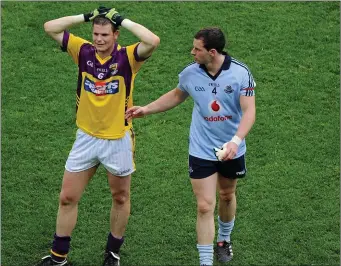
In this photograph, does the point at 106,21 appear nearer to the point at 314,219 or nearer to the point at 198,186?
the point at 198,186

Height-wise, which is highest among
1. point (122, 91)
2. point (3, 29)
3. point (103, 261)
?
point (122, 91)

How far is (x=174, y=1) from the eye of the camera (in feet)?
42.4

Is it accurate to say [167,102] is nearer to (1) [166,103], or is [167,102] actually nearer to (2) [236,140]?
(1) [166,103]

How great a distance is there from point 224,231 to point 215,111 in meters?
1.37

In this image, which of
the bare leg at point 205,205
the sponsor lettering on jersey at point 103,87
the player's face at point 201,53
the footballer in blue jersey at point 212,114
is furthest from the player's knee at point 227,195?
the sponsor lettering on jersey at point 103,87

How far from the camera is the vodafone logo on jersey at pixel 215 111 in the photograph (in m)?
7.98

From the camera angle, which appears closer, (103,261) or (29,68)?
(103,261)

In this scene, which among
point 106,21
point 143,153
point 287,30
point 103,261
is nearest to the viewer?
point 106,21

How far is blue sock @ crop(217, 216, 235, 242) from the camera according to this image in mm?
8750

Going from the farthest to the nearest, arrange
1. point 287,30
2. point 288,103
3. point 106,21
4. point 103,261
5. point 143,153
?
1. point 287,30
2. point 288,103
3. point 143,153
4. point 103,261
5. point 106,21

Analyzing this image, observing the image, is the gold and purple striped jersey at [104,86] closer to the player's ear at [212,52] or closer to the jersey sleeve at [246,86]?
the player's ear at [212,52]

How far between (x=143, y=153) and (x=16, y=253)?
2192 millimetres

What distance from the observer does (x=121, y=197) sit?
8.42 metres

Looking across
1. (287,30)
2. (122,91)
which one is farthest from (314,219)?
(287,30)
